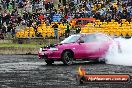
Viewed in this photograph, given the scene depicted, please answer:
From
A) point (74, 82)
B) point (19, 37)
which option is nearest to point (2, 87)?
point (74, 82)

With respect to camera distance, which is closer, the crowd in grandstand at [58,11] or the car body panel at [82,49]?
the car body panel at [82,49]

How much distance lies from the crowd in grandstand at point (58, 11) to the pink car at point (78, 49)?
43.6ft

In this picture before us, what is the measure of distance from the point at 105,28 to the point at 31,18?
10.3 metres

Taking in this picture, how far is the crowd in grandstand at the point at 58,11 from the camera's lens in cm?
3947

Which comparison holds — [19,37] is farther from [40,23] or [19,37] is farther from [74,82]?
[74,82]

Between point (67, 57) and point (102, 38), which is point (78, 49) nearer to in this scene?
point (67, 57)

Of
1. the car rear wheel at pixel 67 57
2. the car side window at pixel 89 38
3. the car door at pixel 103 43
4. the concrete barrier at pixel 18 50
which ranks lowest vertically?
the concrete barrier at pixel 18 50

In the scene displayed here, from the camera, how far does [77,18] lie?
134 feet

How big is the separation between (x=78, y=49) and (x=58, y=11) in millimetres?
21566

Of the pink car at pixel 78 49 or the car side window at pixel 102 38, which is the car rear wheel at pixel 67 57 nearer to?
the pink car at pixel 78 49

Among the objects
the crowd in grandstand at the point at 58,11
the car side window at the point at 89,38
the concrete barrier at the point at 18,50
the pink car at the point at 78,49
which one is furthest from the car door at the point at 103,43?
the crowd in grandstand at the point at 58,11

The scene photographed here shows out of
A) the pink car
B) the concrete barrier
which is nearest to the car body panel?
the pink car

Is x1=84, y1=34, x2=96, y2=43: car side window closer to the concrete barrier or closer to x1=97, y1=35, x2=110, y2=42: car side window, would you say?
x1=97, y1=35, x2=110, y2=42: car side window

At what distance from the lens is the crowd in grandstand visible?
1554 inches
